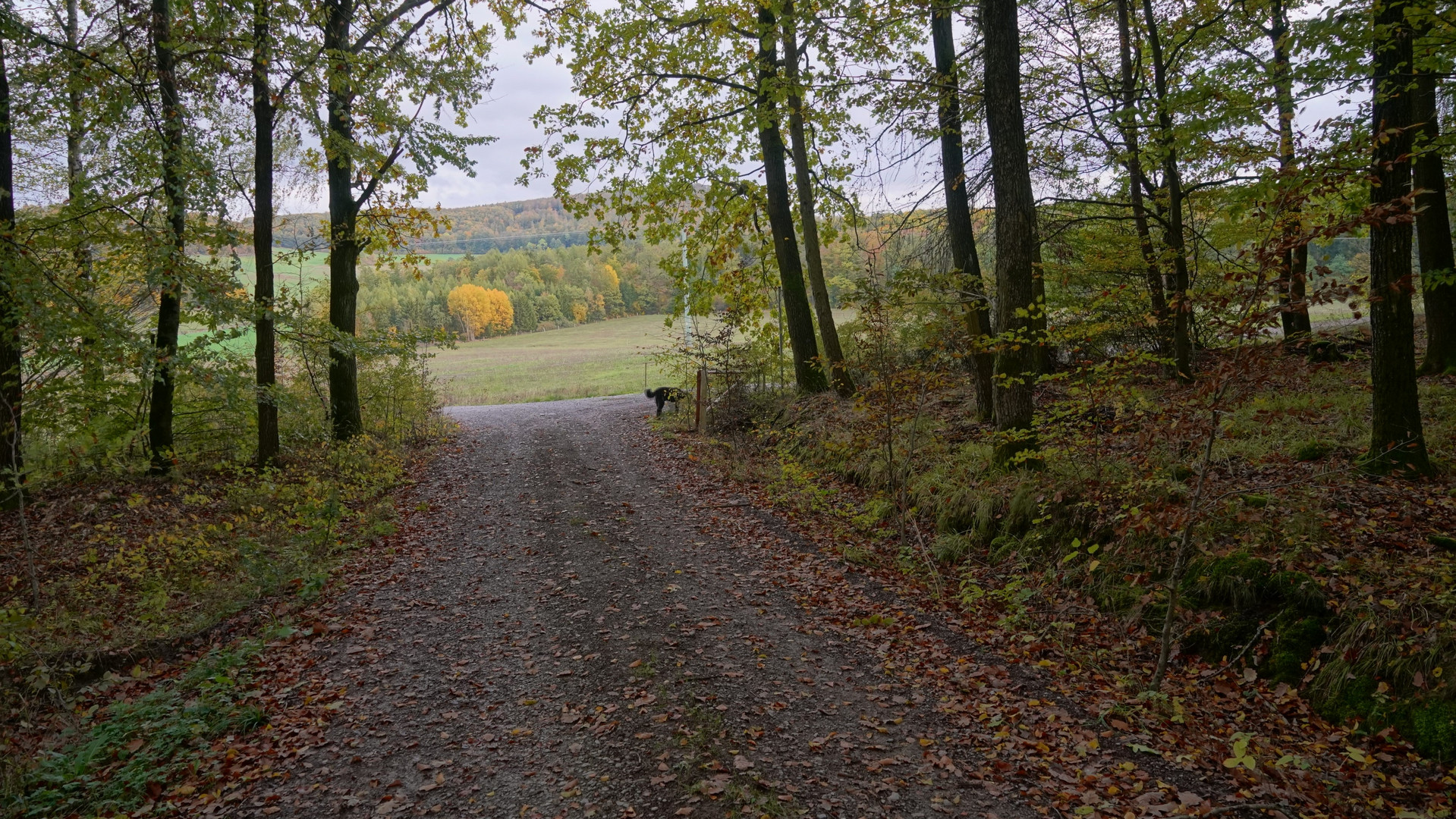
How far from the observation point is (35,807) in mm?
4172

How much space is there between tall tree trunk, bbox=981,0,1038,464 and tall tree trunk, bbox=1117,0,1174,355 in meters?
3.05

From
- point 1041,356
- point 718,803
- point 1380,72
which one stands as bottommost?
point 718,803

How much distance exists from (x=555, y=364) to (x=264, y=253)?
35.6 meters

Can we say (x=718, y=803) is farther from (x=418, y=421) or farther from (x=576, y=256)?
(x=576, y=256)

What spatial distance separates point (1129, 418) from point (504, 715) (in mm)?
6293

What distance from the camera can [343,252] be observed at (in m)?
12.9

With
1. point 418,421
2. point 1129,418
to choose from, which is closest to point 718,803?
point 1129,418

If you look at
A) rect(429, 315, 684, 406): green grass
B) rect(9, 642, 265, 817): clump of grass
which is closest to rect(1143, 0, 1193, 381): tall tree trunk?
rect(429, 315, 684, 406): green grass

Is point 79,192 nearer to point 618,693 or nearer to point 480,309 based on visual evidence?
point 618,693

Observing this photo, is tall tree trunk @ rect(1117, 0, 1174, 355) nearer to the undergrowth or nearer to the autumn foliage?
the undergrowth

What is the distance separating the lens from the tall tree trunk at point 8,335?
789 centimetres

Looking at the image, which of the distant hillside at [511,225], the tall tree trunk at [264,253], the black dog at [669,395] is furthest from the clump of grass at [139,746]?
the distant hillside at [511,225]

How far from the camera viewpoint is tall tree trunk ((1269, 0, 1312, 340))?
425cm

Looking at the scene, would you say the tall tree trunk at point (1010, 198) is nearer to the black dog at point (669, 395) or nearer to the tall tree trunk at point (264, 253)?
the tall tree trunk at point (264, 253)
